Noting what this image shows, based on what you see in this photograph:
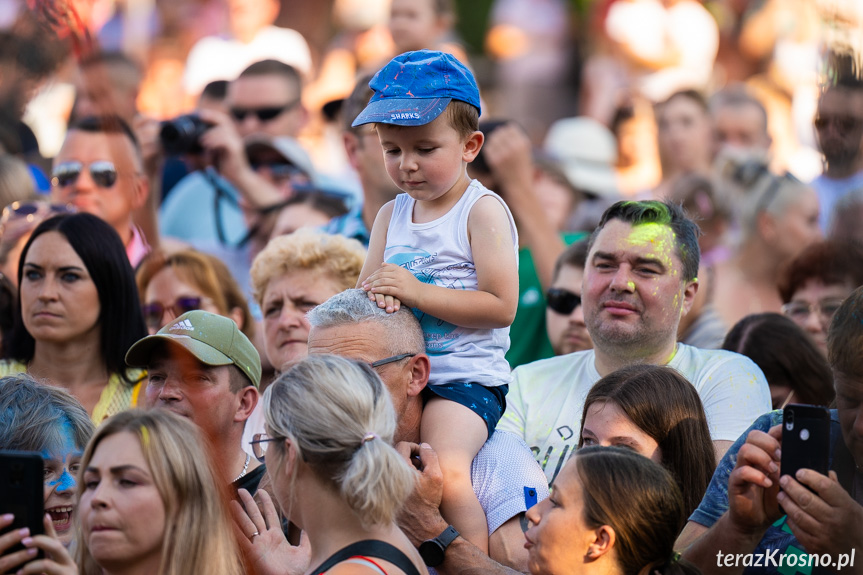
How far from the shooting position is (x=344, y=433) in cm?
265

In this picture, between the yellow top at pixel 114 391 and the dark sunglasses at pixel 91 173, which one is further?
the dark sunglasses at pixel 91 173

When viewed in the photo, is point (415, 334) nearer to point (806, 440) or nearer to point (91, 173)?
point (806, 440)

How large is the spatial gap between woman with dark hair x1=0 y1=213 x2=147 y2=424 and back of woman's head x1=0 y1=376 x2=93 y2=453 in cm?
75

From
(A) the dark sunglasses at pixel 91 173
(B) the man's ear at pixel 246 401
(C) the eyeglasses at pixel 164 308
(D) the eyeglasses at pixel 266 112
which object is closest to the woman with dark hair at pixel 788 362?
(B) the man's ear at pixel 246 401

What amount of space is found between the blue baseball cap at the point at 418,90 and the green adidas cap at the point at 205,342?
92 centimetres

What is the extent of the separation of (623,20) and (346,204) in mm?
2165

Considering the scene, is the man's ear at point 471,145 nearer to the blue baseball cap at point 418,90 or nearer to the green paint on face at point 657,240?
the blue baseball cap at point 418,90

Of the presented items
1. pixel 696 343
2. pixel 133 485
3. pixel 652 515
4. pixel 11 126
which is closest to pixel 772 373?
pixel 696 343

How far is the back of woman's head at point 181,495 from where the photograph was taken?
2.71 meters

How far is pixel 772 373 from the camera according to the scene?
430 cm

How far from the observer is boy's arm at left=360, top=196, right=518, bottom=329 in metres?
3.25

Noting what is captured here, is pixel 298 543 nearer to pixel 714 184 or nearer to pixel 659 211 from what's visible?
pixel 659 211

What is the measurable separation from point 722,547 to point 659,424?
0.42 m

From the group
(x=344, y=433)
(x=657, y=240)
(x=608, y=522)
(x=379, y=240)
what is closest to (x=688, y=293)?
(x=657, y=240)
